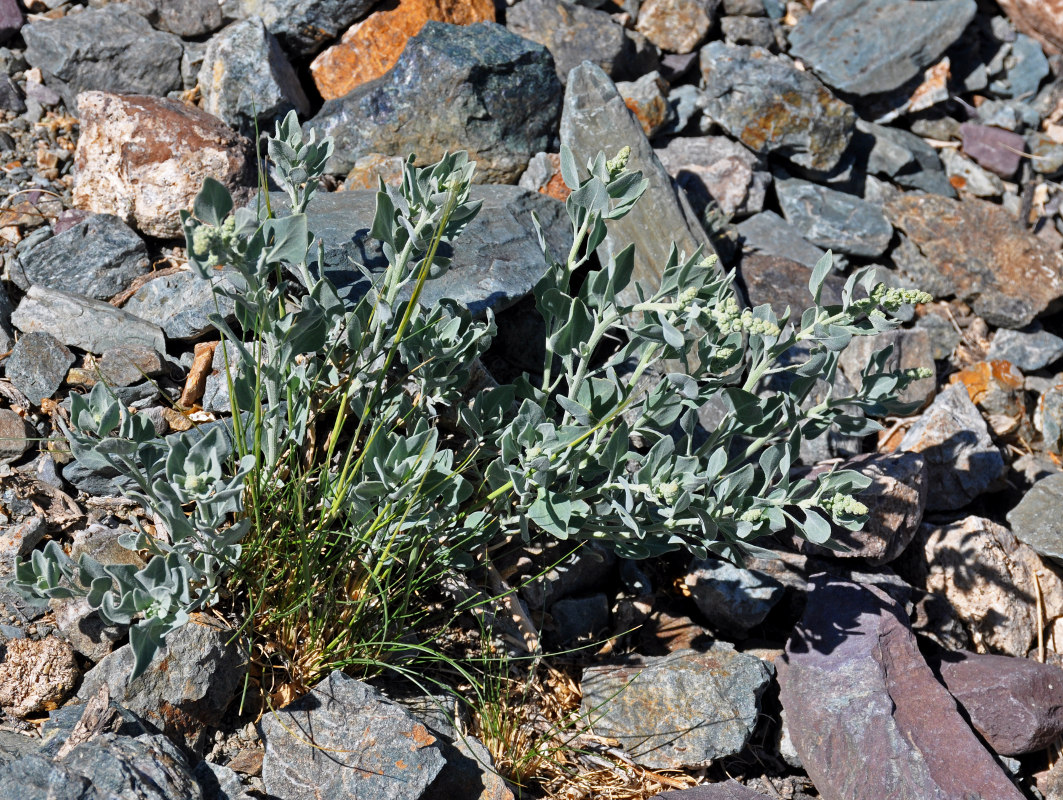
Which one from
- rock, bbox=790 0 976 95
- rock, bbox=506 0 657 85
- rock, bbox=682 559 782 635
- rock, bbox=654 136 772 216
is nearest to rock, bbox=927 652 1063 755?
rock, bbox=682 559 782 635

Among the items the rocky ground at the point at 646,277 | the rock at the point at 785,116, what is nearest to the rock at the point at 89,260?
the rocky ground at the point at 646,277

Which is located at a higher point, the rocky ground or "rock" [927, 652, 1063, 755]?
the rocky ground

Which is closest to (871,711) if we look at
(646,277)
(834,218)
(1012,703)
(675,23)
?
(1012,703)

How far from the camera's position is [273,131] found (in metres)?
3.85

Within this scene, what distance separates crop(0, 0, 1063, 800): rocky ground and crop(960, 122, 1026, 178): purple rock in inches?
0.7

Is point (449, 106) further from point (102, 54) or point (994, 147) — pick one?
point (994, 147)

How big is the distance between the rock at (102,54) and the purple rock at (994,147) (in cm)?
427

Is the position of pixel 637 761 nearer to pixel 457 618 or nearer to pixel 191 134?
pixel 457 618

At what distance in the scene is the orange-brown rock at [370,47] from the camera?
13.9 ft

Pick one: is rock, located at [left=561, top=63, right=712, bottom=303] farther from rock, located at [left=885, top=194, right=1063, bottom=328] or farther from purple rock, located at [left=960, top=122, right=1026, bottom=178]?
purple rock, located at [left=960, top=122, right=1026, bottom=178]

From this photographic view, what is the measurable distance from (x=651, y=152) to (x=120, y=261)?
2.20 m

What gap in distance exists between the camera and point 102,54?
3877mm

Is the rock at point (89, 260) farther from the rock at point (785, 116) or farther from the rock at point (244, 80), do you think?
the rock at point (785, 116)

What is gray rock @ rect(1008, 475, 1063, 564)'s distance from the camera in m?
3.46
